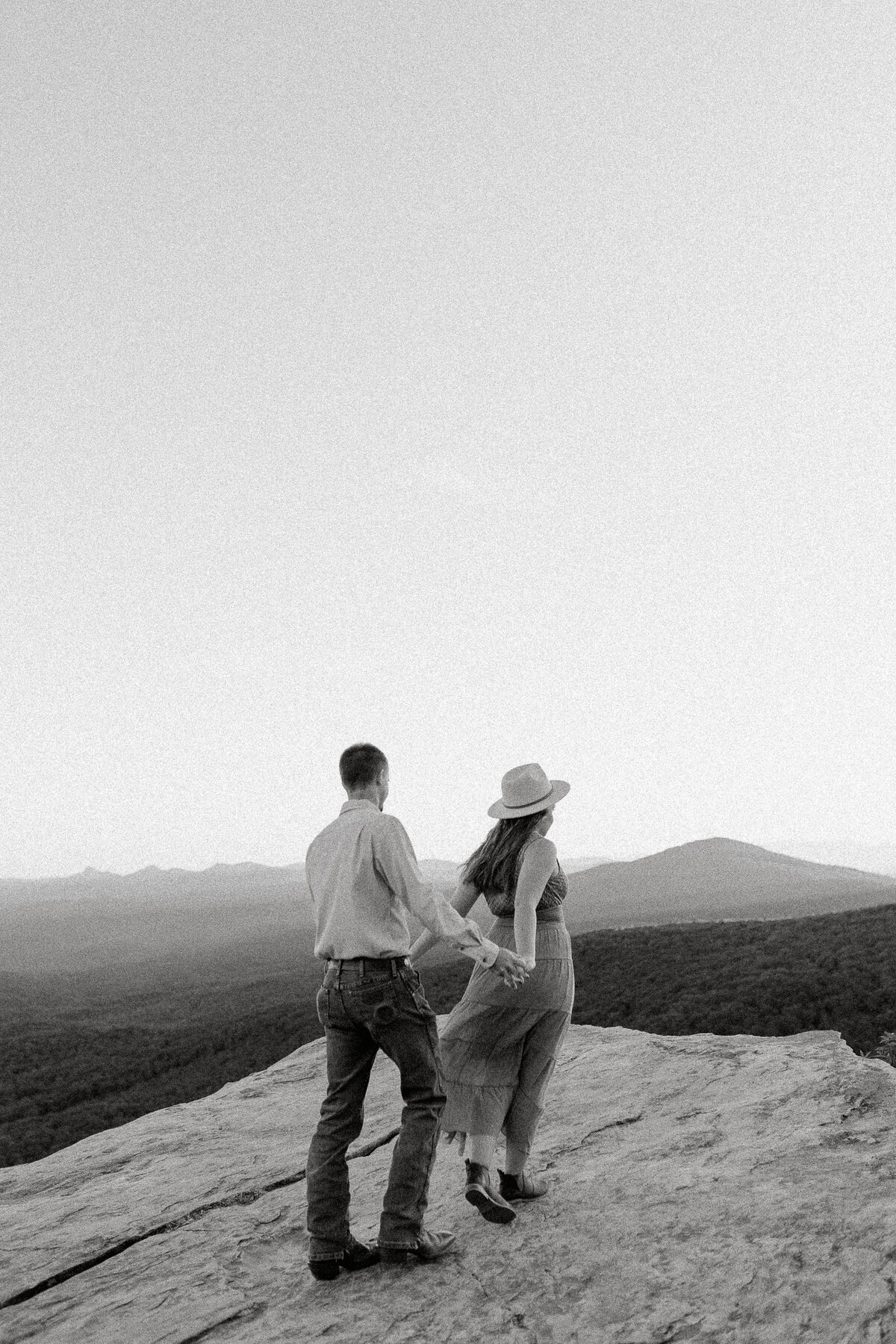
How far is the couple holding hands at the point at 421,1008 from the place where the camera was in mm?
5016

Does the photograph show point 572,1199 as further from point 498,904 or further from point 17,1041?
point 17,1041

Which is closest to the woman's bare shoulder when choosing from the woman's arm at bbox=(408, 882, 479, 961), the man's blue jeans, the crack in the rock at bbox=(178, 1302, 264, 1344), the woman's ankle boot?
the woman's arm at bbox=(408, 882, 479, 961)

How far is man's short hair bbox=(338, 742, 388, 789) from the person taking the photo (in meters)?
5.50

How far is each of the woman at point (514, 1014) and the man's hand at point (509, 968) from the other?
1.54ft

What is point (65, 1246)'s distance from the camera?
239 inches

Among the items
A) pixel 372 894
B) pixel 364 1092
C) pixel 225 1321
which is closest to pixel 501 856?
pixel 372 894

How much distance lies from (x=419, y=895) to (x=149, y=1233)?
11.6ft

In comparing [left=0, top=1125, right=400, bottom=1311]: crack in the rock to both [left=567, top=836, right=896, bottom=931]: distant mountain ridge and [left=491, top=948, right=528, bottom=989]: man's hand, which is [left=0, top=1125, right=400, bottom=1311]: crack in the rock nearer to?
[left=491, top=948, right=528, bottom=989]: man's hand

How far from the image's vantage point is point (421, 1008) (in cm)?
507

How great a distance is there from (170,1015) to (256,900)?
419 feet

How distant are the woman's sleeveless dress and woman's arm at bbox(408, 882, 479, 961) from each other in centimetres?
24

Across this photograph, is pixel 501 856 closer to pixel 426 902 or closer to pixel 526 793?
pixel 526 793

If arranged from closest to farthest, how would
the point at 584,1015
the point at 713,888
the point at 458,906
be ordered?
the point at 458,906 < the point at 584,1015 < the point at 713,888

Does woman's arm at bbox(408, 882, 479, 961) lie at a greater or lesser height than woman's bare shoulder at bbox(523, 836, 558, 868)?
lesser
